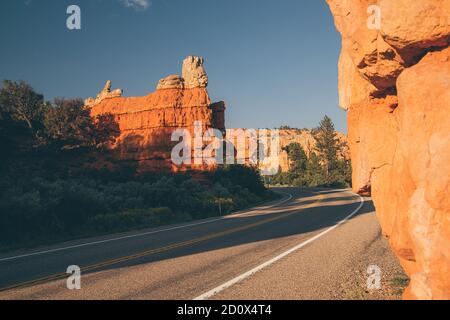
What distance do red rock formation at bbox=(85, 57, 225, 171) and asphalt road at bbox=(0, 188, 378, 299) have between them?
38.3 metres

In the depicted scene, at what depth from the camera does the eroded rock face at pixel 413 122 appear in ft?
12.3

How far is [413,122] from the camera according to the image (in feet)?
13.5

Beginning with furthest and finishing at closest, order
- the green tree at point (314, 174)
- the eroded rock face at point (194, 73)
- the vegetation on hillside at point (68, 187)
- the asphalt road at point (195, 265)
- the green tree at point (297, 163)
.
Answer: the green tree at point (297, 163) → the green tree at point (314, 174) → the eroded rock face at point (194, 73) → the vegetation on hillside at point (68, 187) → the asphalt road at point (195, 265)

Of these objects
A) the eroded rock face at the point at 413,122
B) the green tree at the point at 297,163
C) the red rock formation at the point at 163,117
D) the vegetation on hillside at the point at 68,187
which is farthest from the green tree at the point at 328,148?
the eroded rock face at the point at 413,122

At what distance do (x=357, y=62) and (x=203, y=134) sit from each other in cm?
4622

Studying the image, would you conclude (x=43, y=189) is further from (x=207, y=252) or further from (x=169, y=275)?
(x=169, y=275)

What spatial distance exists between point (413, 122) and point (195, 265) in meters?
5.99

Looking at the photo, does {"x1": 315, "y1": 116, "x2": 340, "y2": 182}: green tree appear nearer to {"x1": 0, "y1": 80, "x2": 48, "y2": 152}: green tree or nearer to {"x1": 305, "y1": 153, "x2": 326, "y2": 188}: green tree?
{"x1": 305, "y1": 153, "x2": 326, "y2": 188}: green tree

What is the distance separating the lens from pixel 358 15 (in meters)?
5.15

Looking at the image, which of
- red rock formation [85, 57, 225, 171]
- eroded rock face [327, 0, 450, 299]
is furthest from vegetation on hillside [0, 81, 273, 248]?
eroded rock face [327, 0, 450, 299]

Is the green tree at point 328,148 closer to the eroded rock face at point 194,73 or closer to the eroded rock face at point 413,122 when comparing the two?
the eroded rock face at point 194,73

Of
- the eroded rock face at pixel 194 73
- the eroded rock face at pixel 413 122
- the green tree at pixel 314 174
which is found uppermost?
the eroded rock face at pixel 194 73

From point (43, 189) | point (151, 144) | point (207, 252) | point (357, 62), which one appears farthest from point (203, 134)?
point (357, 62)

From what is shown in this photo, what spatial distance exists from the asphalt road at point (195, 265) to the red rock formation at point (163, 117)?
126 feet
